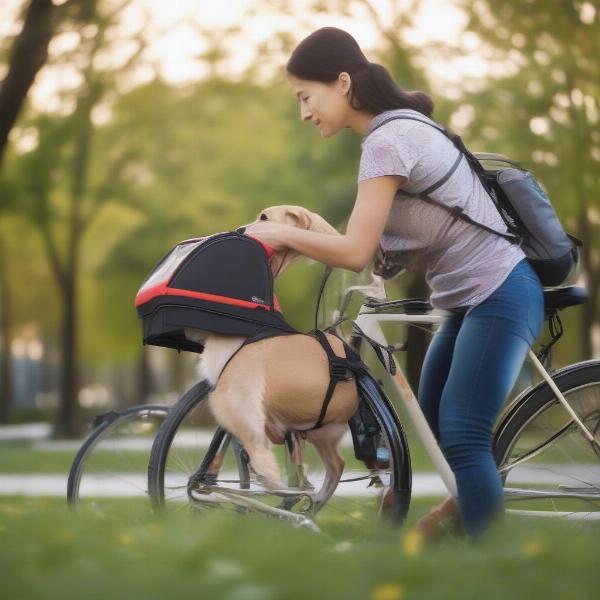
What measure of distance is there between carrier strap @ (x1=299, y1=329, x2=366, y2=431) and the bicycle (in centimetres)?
6

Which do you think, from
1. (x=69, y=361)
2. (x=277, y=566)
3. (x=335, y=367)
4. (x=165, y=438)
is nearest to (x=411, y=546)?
(x=277, y=566)

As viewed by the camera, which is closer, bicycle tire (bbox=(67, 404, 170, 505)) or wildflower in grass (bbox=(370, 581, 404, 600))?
wildflower in grass (bbox=(370, 581, 404, 600))

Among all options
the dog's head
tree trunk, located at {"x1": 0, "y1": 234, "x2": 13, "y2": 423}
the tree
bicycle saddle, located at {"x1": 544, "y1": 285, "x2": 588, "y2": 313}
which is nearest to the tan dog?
the dog's head

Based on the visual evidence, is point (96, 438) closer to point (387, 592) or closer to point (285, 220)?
point (285, 220)

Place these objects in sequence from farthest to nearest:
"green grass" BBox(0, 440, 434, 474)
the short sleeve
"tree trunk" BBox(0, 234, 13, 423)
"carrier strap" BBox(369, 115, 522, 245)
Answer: "tree trunk" BBox(0, 234, 13, 423)
"green grass" BBox(0, 440, 434, 474)
"carrier strap" BBox(369, 115, 522, 245)
the short sleeve

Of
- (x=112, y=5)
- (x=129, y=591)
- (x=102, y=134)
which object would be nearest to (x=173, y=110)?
(x=102, y=134)

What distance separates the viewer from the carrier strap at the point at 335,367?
13.2 feet

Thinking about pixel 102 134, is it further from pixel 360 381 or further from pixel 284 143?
pixel 360 381

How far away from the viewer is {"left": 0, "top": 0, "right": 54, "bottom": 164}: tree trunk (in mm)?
11453

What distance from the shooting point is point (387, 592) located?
2.68m

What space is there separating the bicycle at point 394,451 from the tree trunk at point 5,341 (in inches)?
939

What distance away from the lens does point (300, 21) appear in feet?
59.6

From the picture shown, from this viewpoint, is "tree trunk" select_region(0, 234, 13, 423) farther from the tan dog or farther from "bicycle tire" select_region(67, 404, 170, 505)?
the tan dog

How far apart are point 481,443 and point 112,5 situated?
12701 millimetres
